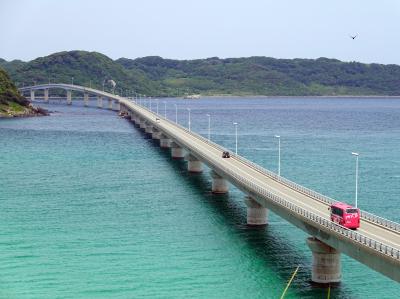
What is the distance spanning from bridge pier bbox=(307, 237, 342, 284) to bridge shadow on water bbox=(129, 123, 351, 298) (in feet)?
Answer: 2.42

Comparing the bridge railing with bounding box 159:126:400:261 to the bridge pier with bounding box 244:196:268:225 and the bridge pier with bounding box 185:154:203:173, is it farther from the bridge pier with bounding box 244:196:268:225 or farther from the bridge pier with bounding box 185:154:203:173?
the bridge pier with bounding box 185:154:203:173

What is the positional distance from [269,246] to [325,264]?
1325cm

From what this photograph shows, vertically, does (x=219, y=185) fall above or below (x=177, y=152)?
below

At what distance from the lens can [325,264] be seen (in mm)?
57625

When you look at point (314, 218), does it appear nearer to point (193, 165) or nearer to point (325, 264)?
point (325, 264)

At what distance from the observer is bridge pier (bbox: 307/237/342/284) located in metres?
57.5

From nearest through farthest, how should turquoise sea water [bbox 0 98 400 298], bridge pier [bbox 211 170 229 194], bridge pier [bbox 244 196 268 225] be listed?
turquoise sea water [bbox 0 98 400 298] → bridge pier [bbox 244 196 268 225] → bridge pier [bbox 211 170 229 194]

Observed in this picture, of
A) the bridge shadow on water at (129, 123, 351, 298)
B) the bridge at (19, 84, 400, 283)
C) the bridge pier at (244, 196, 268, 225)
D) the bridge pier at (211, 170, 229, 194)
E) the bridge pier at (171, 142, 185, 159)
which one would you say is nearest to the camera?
the bridge at (19, 84, 400, 283)

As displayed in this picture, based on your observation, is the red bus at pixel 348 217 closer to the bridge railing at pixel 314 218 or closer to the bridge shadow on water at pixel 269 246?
the bridge railing at pixel 314 218

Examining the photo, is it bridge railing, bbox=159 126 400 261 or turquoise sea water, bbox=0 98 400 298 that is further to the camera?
turquoise sea water, bbox=0 98 400 298

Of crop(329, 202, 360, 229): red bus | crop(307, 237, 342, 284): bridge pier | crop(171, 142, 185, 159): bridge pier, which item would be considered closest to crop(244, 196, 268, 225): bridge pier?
crop(307, 237, 342, 284): bridge pier

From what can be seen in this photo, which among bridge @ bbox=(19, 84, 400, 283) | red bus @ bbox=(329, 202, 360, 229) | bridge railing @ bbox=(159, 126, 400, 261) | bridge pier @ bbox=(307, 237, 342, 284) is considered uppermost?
red bus @ bbox=(329, 202, 360, 229)

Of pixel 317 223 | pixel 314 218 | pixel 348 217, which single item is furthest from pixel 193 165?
pixel 348 217

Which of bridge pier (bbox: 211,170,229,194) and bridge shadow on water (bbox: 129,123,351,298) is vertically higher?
bridge pier (bbox: 211,170,229,194)
